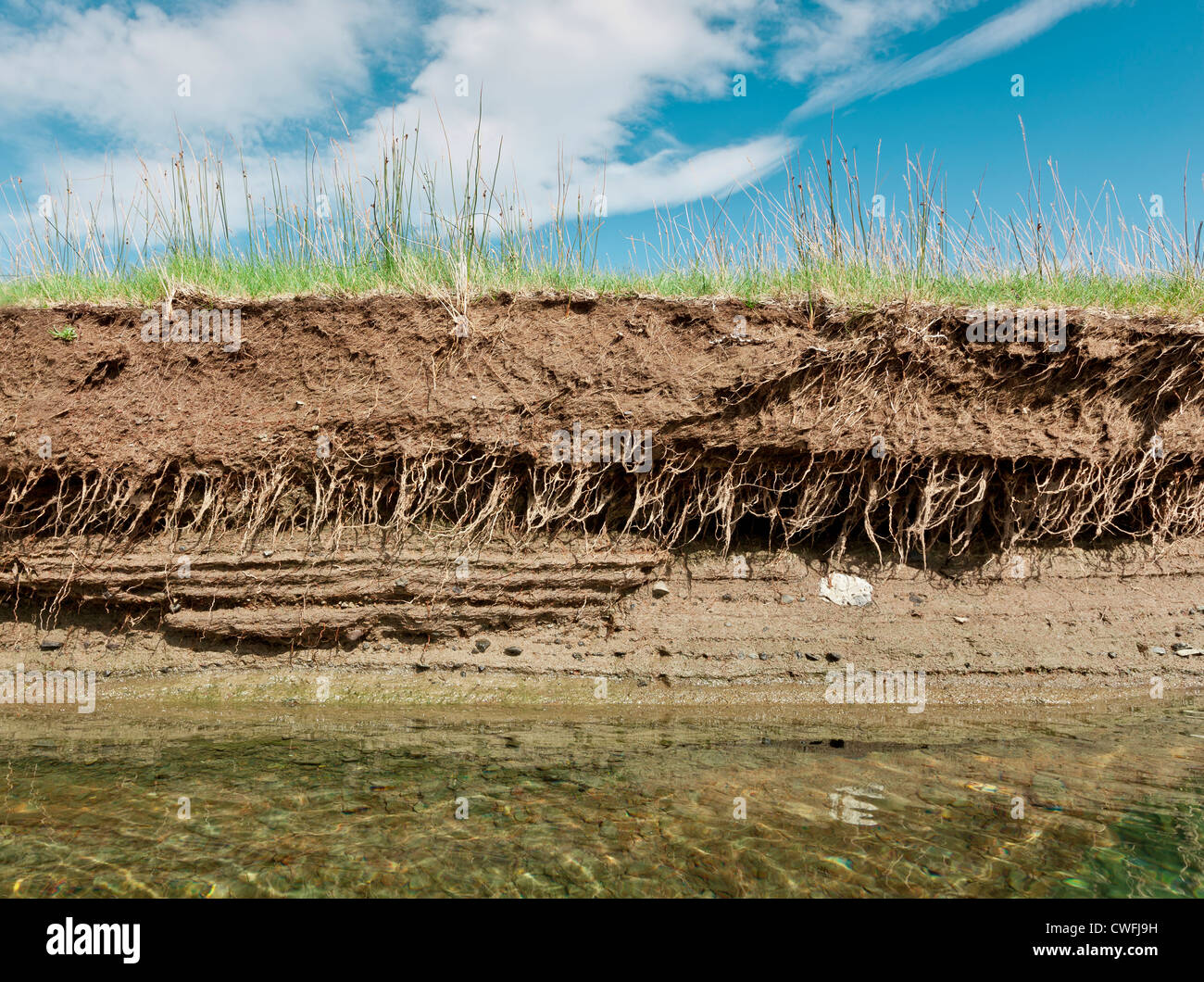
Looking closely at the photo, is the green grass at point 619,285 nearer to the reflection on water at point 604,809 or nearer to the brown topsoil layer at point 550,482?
Result: the brown topsoil layer at point 550,482

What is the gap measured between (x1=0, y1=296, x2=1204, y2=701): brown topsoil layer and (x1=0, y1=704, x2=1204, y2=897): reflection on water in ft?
3.10

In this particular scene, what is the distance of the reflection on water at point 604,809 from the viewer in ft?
9.43

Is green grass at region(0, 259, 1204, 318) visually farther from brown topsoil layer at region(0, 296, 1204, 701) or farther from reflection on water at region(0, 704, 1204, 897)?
reflection on water at region(0, 704, 1204, 897)

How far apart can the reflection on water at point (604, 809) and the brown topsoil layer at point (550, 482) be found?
0.95m

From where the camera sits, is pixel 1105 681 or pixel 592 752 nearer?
pixel 592 752

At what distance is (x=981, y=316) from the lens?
19.0 feet

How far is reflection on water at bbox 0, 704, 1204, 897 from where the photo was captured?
9.43 feet

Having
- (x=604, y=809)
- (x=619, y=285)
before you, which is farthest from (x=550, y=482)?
(x=604, y=809)

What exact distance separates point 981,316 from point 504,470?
12.7 feet

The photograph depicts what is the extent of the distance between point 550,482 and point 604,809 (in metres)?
2.88

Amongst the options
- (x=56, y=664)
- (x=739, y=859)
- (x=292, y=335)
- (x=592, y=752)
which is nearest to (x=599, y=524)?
(x=592, y=752)


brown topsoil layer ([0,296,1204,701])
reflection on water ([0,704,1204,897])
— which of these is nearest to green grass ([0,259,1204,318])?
brown topsoil layer ([0,296,1204,701])

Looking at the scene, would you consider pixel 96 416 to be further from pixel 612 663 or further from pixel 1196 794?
pixel 1196 794
